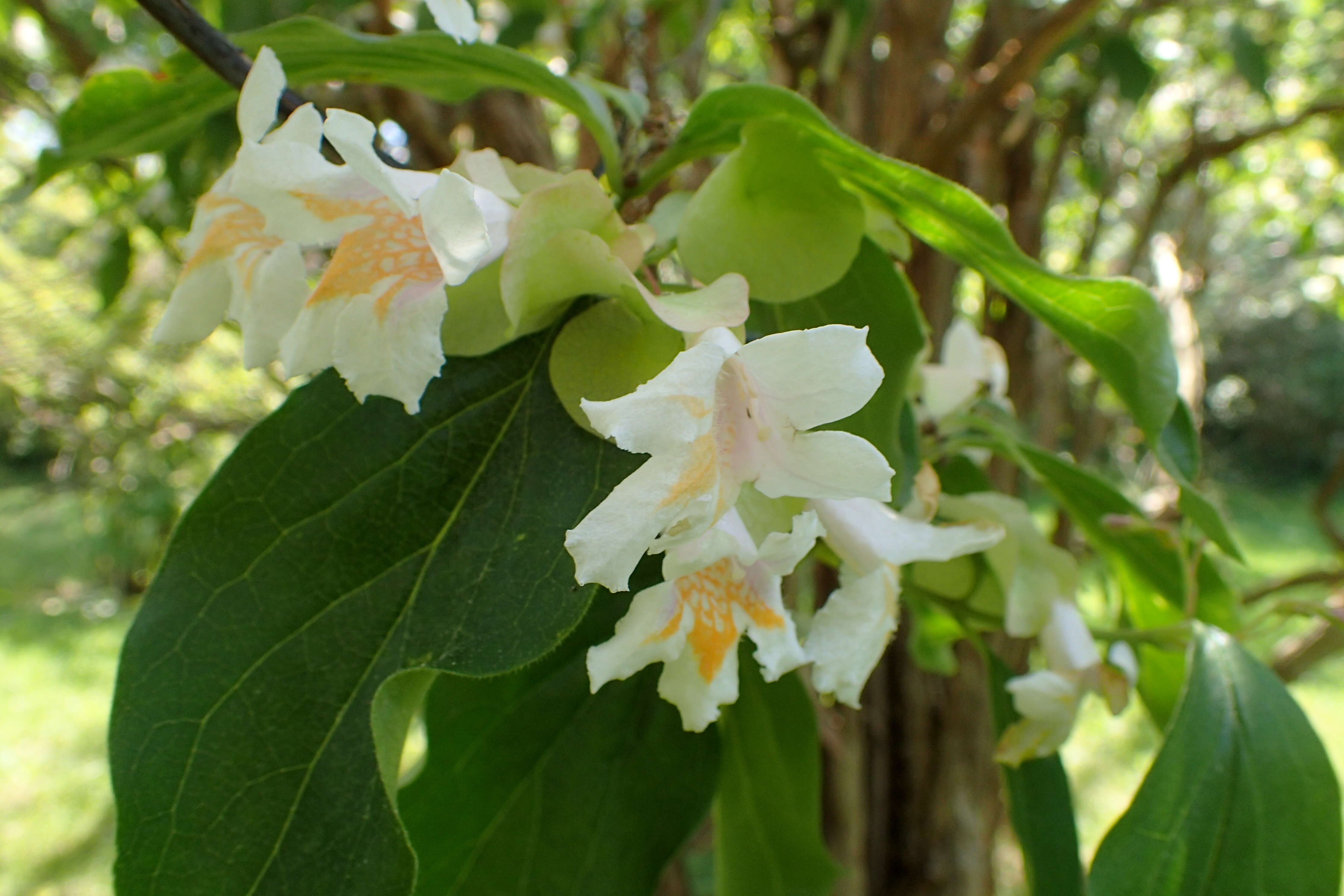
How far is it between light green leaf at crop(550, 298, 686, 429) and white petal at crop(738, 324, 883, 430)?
0.06m

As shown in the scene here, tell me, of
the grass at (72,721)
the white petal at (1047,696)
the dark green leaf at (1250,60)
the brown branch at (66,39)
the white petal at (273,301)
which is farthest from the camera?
the grass at (72,721)

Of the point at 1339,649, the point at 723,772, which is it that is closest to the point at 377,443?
the point at 723,772

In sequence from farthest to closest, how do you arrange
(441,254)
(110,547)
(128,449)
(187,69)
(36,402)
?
(110,547) → (36,402) → (128,449) → (187,69) → (441,254)

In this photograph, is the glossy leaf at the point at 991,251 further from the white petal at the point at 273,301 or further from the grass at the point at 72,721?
the grass at the point at 72,721

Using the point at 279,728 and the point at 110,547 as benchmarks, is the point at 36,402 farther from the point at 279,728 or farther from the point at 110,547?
the point at 279,728

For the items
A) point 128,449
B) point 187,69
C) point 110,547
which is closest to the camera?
point 187,69

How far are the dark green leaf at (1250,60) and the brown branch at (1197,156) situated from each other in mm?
68

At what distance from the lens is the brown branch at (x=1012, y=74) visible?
0.98m

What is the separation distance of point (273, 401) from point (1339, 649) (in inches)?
80.9

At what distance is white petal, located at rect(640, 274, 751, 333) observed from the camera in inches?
12.5

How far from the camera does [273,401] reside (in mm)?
2201

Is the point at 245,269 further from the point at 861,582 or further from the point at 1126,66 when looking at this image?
the point at 1126,66

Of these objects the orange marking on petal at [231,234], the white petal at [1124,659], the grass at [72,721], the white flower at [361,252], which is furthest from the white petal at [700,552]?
the grass at [72,721]

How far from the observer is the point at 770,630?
1.16ft
